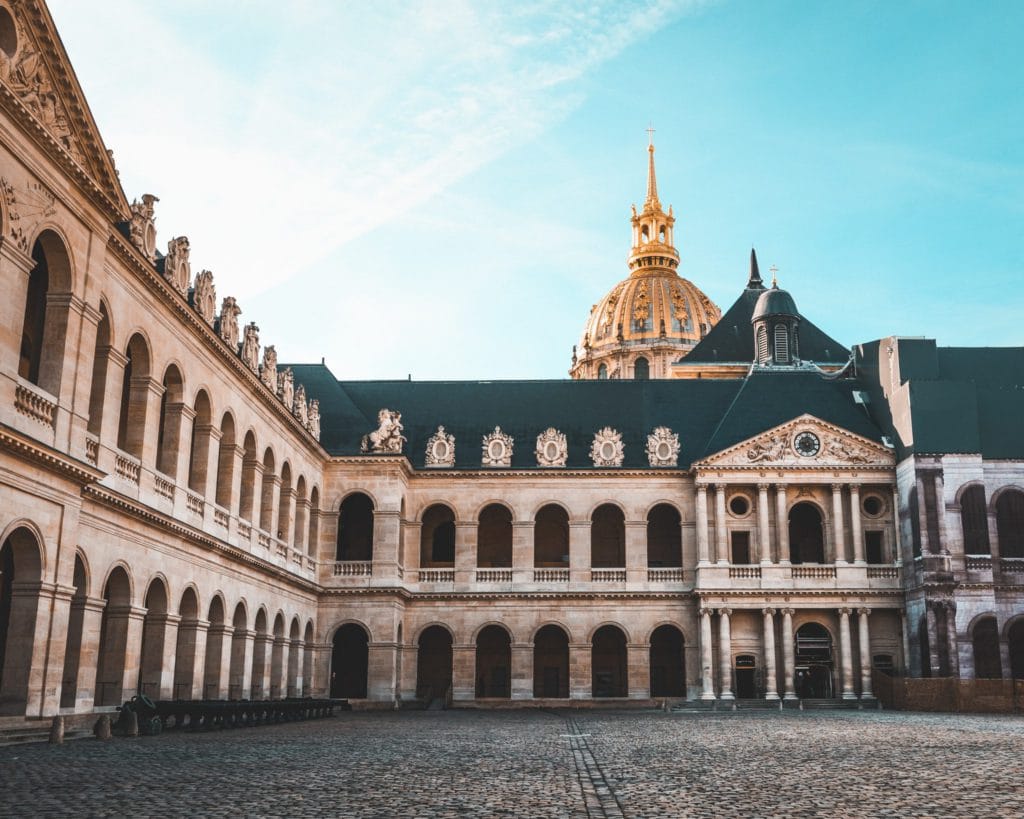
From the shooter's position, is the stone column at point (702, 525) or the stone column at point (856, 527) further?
the stone column at point (702, 525)

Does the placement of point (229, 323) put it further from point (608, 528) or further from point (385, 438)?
point (608, 528)

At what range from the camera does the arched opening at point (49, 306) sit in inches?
961

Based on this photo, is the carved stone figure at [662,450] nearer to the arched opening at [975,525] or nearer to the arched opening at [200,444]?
the arched opening at [975,525]

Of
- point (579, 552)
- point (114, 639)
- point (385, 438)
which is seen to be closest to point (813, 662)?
point (579, 552)

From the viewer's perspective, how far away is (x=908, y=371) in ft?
182

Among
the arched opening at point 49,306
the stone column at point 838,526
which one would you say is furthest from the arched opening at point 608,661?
the arched opening at point 49,306

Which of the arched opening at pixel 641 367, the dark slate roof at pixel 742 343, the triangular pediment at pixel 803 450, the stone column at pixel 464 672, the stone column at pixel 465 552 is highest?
the arched opening at pixel 641 367

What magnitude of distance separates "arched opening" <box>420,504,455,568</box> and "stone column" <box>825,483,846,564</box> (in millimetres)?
18830

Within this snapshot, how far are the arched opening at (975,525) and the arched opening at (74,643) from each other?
132 ft

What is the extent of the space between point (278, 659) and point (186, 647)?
11518 millimetres

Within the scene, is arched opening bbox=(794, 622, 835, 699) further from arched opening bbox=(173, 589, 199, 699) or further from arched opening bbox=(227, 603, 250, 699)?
arched opening bbox=(173, 589, 199, 699)

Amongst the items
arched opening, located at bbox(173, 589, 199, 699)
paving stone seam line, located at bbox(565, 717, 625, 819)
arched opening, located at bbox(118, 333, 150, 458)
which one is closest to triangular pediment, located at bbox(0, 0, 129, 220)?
arched opening, located at bbox(118, 333, 150, 458)

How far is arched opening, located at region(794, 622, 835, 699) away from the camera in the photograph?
5416 centimetres

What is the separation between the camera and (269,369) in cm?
4266
